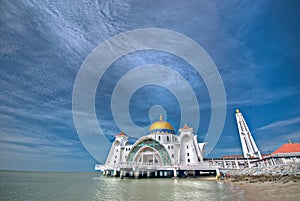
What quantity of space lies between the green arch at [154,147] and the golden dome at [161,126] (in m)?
6.82

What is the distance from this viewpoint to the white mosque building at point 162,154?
31.2m

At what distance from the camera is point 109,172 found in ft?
137

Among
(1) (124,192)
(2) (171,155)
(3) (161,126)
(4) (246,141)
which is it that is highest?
(3) (161,126)

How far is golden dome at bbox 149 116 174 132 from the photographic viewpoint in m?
43.4

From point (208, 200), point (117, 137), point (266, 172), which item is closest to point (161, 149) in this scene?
point (117, 137)

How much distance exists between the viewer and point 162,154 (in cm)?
3591

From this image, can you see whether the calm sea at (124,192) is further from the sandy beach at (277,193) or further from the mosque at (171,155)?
the mosque at (171,155)

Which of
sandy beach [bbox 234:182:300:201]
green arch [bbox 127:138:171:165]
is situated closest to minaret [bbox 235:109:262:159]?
green arch [bbox 127:138:171:165]

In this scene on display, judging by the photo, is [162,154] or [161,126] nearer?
[162,154]

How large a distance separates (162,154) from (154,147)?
94.0 inches

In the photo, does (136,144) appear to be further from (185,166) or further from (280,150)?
(280,150)

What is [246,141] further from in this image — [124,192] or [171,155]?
[124,192]

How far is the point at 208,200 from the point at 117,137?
127ft

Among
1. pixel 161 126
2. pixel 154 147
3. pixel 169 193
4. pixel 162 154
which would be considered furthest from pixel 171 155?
pixel 169 193
